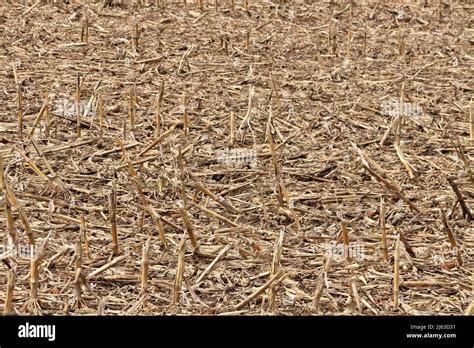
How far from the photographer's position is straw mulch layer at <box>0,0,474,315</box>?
3900 mm

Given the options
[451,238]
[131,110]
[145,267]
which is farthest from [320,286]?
[131,110]

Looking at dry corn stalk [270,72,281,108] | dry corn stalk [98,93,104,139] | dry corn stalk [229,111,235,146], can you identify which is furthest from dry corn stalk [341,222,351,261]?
dry corn stalk [270,72,281,108]

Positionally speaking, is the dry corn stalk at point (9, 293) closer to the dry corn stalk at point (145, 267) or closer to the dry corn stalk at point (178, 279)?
the dry corn stalk at point (145, 267)

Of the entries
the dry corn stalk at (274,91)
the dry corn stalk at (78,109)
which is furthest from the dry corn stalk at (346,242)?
the dry corn stalk at (274,91)

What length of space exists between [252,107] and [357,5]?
9.64 feet

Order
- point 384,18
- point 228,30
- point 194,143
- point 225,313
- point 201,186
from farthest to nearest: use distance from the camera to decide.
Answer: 1. point 384,18
2. point 228,30
3. point 194,143
4. point 201,186
5. point 225,313

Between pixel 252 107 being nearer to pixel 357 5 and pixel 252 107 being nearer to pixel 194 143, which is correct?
pixel 194 143

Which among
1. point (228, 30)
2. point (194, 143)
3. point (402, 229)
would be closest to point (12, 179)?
point (194, 143)

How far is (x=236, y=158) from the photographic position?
530cm

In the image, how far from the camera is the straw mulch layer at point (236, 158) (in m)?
3.90

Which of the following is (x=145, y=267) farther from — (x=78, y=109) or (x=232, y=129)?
(x=78, y=109)

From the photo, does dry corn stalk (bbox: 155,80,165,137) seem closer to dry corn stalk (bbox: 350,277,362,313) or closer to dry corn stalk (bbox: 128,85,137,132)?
dry corn stalk (bbox: 128,85,137,132)
